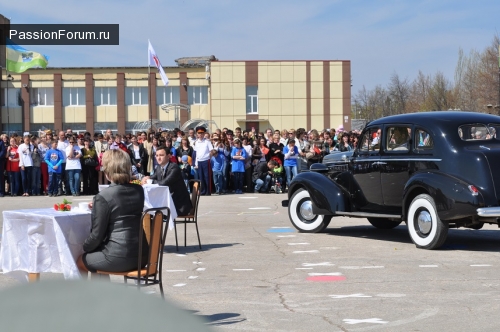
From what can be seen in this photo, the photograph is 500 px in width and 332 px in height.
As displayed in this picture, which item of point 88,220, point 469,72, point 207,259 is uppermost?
point 469,72

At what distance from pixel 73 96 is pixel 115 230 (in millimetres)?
70669

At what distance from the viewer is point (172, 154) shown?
2334 cm

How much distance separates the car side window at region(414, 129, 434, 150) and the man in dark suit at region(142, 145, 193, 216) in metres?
3.57

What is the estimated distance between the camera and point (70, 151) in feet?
76.3

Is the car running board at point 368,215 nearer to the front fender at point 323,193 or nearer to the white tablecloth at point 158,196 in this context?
the front fender at point 323,193

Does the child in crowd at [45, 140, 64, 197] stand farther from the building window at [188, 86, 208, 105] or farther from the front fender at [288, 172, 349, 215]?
the building window at [188, 86, 208, 105]

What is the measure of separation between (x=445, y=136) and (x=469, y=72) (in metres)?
61.4

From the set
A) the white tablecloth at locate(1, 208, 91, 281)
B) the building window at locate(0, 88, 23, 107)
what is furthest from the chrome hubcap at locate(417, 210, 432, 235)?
the building window at locate(0, 88, 23, 107)

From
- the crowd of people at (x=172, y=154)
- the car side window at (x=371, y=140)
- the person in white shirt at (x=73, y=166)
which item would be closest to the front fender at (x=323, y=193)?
the car side window at (x=371, y=140)

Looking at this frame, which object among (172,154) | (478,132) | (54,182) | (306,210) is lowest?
(306,210)

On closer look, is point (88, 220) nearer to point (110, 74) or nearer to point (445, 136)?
point (445, 136)

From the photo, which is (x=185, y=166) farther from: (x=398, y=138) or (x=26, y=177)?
(x=398, y=138)

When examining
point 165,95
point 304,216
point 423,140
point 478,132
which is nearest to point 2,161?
point 304,216

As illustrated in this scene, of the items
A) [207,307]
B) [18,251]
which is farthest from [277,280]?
[18,251]
